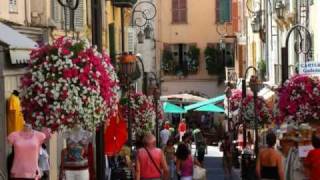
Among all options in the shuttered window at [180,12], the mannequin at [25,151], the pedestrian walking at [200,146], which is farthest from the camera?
the shuttered window at [180,12]

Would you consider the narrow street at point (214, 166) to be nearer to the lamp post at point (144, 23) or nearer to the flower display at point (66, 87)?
the lamp post at point (144, 23)

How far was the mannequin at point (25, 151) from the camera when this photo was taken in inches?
472

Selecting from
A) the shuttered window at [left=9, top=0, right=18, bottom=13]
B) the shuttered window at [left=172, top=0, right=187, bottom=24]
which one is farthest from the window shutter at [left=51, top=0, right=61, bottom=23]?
the shuttered window at [left=172, top=0, right=187, bottom=24]

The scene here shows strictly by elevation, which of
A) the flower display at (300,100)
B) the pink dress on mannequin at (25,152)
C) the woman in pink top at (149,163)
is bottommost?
the woman in pink top at (149,163)

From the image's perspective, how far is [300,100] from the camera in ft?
51.3

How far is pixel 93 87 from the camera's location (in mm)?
10781

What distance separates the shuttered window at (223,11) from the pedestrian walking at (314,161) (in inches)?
1706

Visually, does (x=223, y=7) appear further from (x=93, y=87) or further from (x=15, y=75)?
(x=93, y=87)

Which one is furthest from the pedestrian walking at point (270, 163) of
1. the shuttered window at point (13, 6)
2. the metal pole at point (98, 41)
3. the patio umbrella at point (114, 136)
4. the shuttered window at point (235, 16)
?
the shuttered window at point (235, 16)

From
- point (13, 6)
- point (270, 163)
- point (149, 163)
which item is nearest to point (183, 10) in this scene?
point (13, 6)

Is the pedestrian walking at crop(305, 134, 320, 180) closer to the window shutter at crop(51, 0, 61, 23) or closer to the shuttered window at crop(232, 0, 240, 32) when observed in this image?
the window shutter at crop(51, 0, 61, 23)

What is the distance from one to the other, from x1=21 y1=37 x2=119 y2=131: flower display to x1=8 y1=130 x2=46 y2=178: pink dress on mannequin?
1193mm

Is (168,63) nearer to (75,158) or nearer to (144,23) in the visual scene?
(144,23)

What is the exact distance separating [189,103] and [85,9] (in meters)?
23.7
